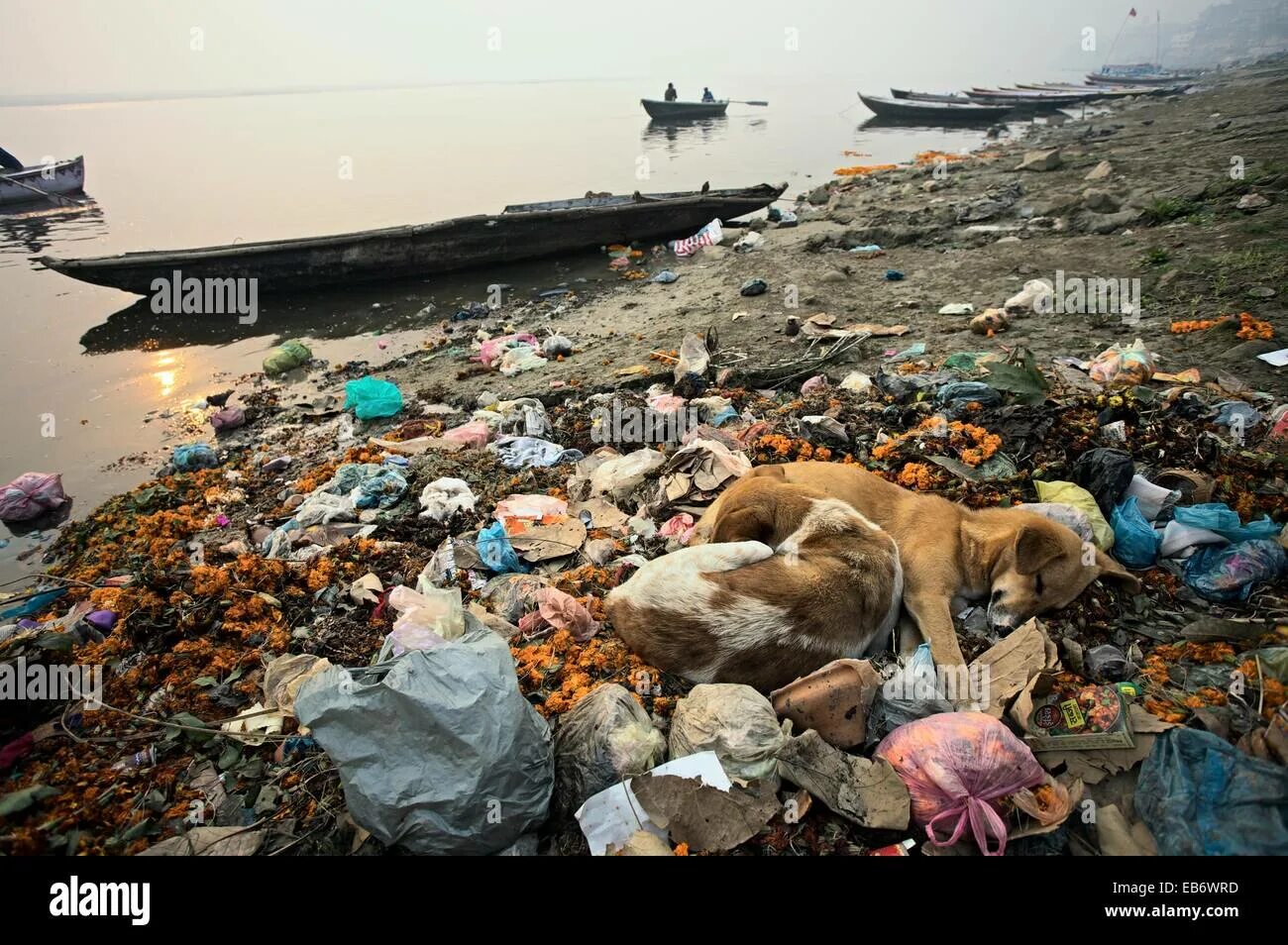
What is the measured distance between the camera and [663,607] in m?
3.10

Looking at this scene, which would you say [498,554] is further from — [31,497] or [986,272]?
[986,272]

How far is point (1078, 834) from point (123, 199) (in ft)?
102

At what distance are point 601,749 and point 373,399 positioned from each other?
6.11m

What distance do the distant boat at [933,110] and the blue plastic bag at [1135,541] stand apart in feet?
115

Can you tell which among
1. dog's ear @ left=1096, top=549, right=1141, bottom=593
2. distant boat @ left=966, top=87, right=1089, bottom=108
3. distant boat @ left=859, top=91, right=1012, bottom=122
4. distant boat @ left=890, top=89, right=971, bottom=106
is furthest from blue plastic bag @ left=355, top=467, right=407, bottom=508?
distant boat @ left=966, top=87, right=1089, bottom=108

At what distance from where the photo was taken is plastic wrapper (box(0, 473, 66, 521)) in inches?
245

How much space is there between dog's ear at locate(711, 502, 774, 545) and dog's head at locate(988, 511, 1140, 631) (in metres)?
1.19

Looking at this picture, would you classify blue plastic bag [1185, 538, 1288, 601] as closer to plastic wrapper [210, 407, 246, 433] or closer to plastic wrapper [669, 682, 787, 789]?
plastic wrapper [669, 682, 787, 789]

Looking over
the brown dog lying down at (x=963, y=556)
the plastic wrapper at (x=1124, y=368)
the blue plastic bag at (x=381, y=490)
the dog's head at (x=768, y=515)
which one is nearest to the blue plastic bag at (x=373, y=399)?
the blue plastic bag at (x=381, y=490)

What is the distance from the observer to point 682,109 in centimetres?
3756

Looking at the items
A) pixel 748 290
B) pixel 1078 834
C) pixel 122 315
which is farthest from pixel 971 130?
pixel 1078 834

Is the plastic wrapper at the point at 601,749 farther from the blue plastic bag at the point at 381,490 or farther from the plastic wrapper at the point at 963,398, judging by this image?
the plastic wrapper at the point at 963,398

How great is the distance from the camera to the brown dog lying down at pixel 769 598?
2.97m

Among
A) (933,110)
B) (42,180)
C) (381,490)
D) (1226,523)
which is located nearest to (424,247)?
(381,490)
